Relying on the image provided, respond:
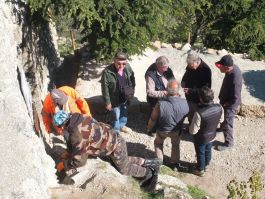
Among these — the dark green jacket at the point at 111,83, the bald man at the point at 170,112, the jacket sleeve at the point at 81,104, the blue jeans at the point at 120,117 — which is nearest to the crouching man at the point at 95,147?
the bald man at the point at 170,112

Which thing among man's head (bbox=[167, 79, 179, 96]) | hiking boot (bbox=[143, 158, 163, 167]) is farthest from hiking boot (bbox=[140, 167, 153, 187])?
man's head (bbox=[167, 79, 179, 96])

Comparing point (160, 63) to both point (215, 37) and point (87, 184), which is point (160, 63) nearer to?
point (87, 184)

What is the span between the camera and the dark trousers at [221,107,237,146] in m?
8.50

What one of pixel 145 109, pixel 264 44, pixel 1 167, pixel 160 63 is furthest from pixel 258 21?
pixel 1 167

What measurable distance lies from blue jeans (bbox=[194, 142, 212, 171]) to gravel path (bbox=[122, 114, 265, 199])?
288mm

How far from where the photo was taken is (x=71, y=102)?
6.96 meters

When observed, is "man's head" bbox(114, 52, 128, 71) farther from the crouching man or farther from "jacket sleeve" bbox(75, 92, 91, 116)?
the crouching man

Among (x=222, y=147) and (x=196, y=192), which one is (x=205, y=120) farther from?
(x=222, y=147)

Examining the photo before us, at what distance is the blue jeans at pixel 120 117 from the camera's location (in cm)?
857

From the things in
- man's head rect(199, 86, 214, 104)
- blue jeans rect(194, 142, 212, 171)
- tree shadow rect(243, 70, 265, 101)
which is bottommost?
blue jeans rect(194, 142, 212, 171)

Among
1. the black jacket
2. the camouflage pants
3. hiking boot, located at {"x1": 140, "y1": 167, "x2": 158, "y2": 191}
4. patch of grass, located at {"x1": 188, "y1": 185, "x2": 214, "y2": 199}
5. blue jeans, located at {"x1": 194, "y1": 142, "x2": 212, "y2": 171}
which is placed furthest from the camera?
the black jacket

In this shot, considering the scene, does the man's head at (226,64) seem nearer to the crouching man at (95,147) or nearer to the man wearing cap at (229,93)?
the man wearing cap at (229,93)

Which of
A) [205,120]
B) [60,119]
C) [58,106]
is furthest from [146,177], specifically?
[60,119]

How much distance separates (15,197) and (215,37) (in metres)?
10.5
